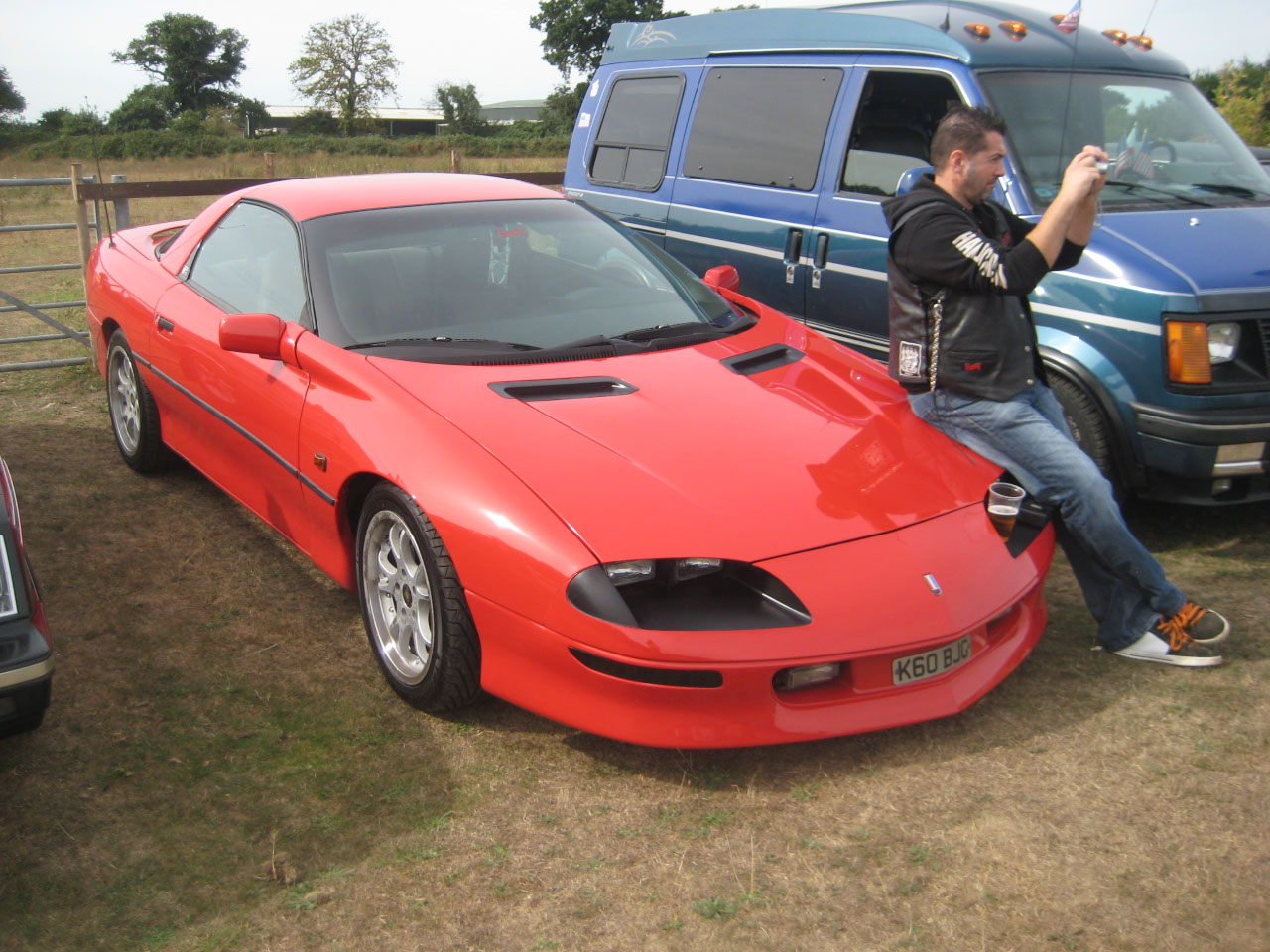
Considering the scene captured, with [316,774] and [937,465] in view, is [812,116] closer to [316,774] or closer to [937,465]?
[937,465]

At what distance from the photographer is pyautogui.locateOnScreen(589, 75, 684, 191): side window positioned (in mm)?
6441

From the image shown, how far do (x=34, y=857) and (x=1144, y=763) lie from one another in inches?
111

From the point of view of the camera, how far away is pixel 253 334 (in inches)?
148

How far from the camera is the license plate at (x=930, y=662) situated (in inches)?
115

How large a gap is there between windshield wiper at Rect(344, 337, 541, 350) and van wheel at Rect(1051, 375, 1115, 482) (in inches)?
83.4

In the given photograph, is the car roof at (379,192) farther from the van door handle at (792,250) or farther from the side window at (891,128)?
the side window at (891,128)

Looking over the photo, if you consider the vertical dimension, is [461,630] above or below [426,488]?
below

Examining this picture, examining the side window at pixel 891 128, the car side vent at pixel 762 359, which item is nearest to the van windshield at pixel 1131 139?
the side window at pixel 891 128

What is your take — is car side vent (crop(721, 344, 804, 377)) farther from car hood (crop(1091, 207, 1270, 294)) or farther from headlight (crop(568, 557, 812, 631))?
car hood (crop(1091, 207, 1270, 294))

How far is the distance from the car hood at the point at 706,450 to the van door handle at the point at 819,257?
1.49 meters

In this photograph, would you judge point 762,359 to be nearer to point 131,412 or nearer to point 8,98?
point 131,412

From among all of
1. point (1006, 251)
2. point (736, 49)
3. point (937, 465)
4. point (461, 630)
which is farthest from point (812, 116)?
point (461, 630)

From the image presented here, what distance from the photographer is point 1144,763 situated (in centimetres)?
299

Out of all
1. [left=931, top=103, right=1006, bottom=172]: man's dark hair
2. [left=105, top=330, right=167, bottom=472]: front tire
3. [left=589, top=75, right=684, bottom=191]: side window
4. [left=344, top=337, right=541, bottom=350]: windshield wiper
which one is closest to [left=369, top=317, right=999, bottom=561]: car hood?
[left=344, top=337, right=541, bottom=350]: windshield wiper
